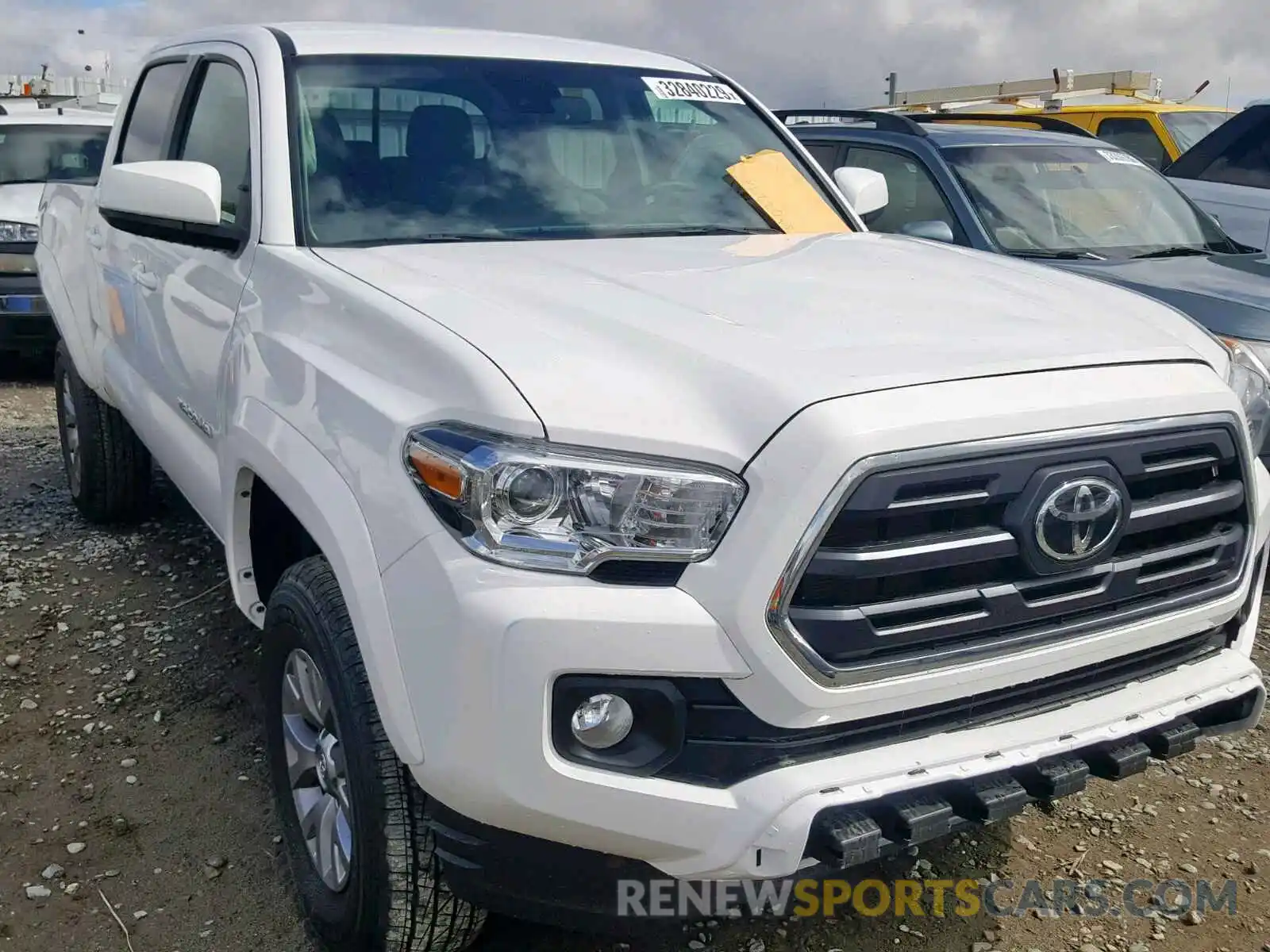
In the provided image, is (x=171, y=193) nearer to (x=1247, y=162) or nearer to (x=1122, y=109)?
(x=1247, y=162)

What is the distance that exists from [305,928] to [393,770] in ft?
2.44

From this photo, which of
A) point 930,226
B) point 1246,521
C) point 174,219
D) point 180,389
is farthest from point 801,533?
point 930,226

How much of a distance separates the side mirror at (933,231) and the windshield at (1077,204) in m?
0.24

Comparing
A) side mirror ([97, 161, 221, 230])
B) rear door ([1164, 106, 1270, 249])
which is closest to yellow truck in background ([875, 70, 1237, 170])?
rear door ([1164, 106, 1270, 249])

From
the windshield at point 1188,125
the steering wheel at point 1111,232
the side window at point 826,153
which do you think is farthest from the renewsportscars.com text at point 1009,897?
the windshield at point 1188,125

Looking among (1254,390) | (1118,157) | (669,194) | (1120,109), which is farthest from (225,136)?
(1120,109)

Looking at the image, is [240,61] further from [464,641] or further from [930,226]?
[930,226]

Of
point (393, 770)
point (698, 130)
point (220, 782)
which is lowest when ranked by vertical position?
point (220, 782)

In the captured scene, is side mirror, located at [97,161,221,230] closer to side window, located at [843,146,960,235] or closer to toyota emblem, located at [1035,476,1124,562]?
toyota emblem, located at [1035,476,1124,562]

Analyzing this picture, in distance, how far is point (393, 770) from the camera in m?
2.01

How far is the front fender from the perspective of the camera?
6.24ft

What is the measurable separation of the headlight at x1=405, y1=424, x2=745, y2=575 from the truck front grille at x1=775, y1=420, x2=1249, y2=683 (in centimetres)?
18

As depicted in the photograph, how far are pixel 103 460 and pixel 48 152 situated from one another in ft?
16.0

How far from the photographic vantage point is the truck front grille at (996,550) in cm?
183
